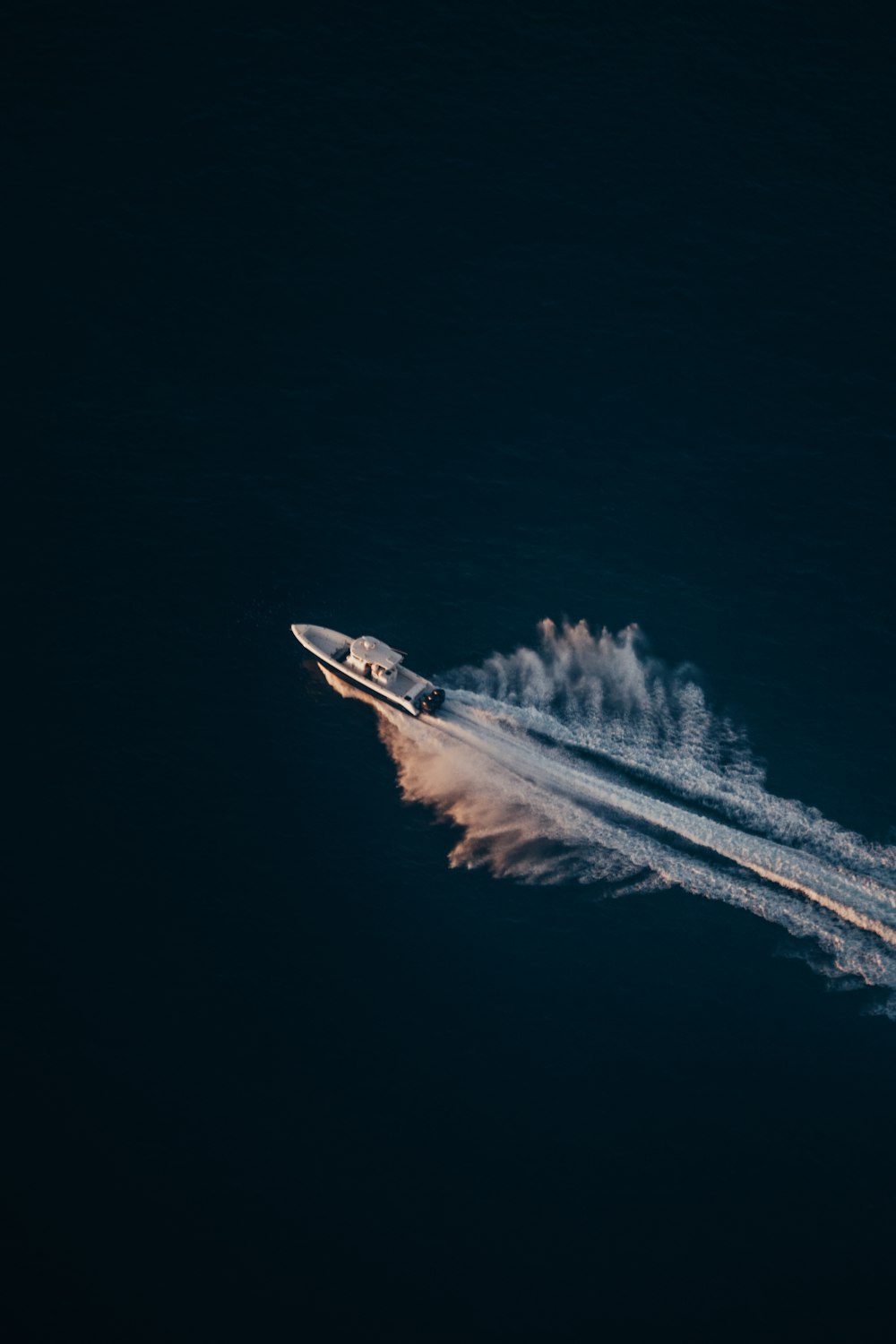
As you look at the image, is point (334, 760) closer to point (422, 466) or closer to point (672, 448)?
point (422, 466)

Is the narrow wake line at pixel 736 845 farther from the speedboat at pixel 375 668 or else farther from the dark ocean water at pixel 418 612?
the dark ocean water at pixel 418 612

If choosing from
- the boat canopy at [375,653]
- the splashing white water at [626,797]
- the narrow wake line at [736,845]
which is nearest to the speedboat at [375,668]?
the boat canopy at [375,653]

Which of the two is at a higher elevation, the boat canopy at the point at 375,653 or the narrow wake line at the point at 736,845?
the boat canopy at the point at 375,653

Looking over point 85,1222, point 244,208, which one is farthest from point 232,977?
point 244,208

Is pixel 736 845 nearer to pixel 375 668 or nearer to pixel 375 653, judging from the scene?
pixel 375 668

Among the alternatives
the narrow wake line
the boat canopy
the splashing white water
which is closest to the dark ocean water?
the splashing white water

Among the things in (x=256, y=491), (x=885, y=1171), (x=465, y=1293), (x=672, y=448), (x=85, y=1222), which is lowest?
(x=85, y=1222)
